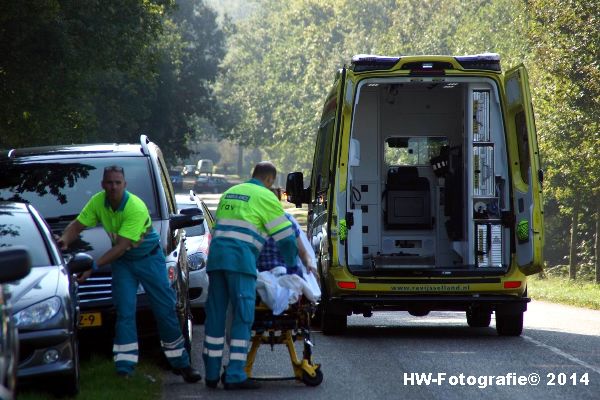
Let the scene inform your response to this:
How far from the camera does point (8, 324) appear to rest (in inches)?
243

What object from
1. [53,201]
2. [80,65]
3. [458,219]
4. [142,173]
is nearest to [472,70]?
[458,219]

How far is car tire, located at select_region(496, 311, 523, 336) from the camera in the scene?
13.8m

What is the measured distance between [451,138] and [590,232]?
36550mm

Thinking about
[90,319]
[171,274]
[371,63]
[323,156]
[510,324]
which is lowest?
[510,324]

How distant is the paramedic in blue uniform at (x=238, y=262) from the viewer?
9.71 metres

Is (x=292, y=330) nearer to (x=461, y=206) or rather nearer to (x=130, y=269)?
(x=130, y=269)

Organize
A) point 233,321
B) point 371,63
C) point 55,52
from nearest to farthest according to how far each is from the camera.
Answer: point 233,321, point 371,63, point 55,52

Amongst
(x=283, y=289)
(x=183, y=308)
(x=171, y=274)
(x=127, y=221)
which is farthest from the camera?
(x=183, y=308)

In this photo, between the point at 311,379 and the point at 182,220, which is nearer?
the point at 311,379

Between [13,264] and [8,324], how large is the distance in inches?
11.2

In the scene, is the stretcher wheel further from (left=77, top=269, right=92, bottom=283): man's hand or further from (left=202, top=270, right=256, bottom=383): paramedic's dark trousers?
(left=77, top=269, right=92, bottom=283): man's hand

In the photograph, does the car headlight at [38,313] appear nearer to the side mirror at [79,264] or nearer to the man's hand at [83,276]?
the side mirror at [79,264]

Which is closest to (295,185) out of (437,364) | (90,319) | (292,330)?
(437,364)

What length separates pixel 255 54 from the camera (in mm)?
104000
